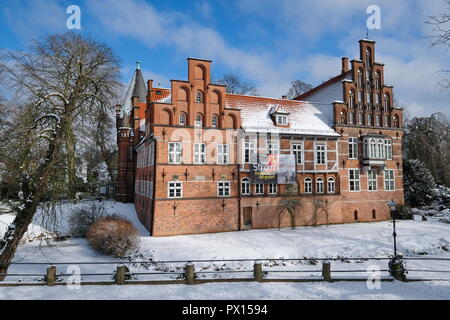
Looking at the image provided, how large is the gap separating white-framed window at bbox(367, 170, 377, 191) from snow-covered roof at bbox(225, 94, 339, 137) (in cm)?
501

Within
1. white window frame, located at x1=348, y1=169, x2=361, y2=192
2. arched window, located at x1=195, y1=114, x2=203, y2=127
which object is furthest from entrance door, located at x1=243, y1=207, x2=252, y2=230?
white window frame, located at x1=348, y1=169, x2=361, y2=192

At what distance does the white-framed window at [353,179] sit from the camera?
24.2 m

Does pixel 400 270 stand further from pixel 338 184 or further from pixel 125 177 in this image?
pixel 125 177

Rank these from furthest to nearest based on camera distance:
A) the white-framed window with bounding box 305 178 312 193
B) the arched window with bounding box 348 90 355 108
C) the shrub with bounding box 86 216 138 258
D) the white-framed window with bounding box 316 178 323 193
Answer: the arched window with bounding box 348 90 355 108
the white-framed window with bounding box 316 178 323 193
the white-framed window with bounding box 305 178 312 193
the shrub with bounding box 86 216 138 258

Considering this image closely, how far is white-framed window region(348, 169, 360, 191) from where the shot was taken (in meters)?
24.2

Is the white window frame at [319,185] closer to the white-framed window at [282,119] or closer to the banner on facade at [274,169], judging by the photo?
the banner on facade at [274,169]

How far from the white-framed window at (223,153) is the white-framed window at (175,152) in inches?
111

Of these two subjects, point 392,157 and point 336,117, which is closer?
point 336,117

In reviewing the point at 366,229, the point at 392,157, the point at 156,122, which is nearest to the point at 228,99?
the point at 156,122

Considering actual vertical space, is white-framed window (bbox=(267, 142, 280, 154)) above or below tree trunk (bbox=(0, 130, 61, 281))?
above

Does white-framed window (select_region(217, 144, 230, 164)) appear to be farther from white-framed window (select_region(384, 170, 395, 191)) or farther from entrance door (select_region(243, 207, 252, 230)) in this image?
white-framed window (select_region(384, 170, 395, 191))

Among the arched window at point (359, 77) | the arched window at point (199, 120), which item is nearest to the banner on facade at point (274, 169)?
the arched window at point (199, 120)

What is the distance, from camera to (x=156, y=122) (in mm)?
18844
